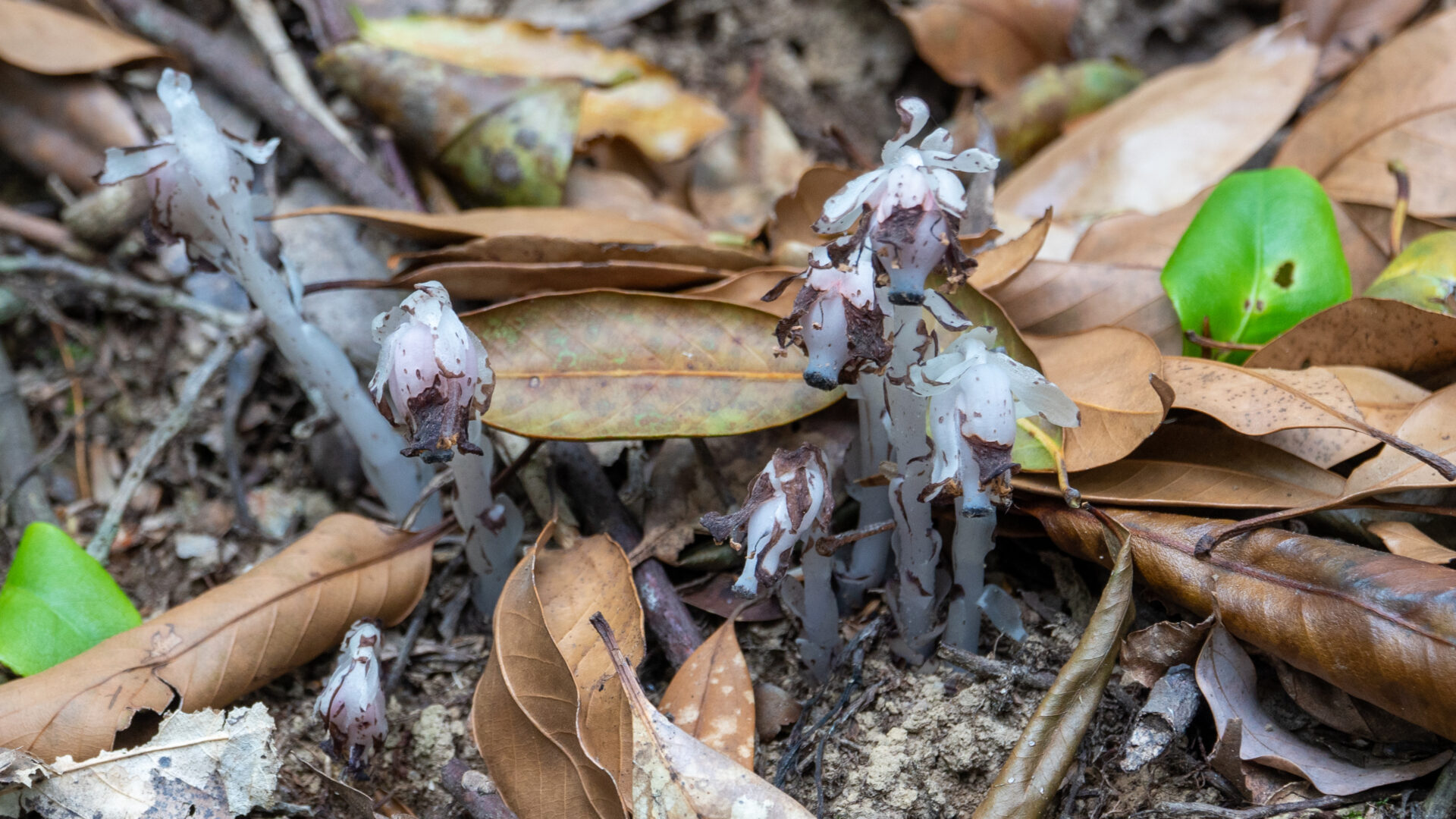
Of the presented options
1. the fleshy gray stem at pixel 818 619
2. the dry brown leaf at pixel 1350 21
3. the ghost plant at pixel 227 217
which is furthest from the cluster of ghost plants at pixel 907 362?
the dry brown leaf at pixel 1350 21

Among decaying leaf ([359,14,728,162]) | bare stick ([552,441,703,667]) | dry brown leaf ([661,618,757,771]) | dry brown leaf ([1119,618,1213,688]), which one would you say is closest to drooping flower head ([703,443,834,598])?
dry brown leaf ([661,618,757,771])

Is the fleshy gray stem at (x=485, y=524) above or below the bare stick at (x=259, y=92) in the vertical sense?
below

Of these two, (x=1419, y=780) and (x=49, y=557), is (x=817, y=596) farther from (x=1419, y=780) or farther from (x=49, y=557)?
(x=49, y=557)

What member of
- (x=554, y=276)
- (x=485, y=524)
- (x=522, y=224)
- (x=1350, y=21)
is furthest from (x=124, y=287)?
(x=1350, y=21)

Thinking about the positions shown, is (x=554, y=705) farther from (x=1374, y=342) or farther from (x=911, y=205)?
(x=1374, y=342)

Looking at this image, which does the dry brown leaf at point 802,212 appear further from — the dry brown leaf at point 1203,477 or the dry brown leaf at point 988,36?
the dry brown leaf at point 988,36

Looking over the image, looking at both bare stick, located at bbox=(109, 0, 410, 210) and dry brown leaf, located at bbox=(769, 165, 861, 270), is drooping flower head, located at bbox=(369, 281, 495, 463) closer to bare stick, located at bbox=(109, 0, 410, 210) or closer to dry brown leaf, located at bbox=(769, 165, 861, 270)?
dry brown leaf, located at bbox=(769, 165, 861, 270)
